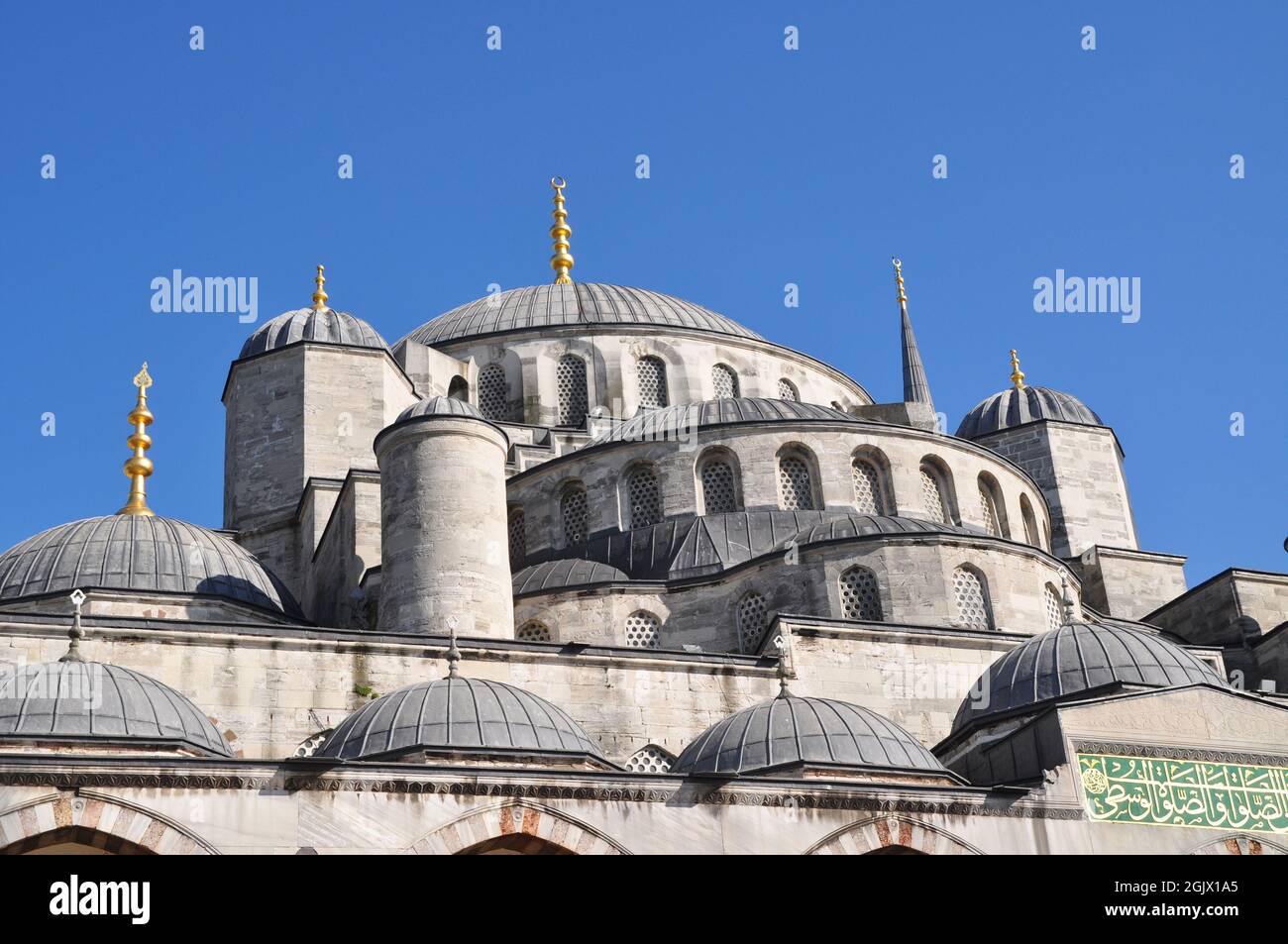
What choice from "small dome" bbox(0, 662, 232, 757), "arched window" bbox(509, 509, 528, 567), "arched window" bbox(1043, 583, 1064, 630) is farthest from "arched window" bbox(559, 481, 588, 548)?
"small dome" bbox(0, 662, 232, 757)

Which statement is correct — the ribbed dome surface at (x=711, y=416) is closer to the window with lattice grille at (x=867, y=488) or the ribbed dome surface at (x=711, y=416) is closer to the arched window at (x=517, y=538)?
the window with lattice grille at (x=867, y=488)

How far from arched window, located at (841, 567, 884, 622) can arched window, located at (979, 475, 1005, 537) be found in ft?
13.0

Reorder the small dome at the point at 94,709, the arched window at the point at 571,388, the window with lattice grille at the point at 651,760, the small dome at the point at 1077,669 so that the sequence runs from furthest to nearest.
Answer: the arched window at the point at 571,388, the window with lattice grille at the point at 651,760, the small dome at the point at 1077,669, the small dome at the point at 94,709

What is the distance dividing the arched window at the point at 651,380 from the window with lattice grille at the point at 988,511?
676cm

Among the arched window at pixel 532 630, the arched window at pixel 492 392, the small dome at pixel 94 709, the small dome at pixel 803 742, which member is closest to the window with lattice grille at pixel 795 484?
the arched window at pixel 532 630

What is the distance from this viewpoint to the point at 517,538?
26.2m

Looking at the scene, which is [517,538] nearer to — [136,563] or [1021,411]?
[136,563]

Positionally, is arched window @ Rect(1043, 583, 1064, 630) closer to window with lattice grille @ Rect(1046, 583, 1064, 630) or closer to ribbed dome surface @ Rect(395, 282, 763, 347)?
window with lattice grille @ Rect(1046, 583, 1064, 630)

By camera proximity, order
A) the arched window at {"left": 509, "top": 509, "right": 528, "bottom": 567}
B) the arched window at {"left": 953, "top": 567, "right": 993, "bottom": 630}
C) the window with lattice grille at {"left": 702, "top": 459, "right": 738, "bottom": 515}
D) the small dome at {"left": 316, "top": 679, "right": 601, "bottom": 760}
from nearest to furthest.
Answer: the small dome at {"left": 316, "top": 679, "right": 601, "bottom": 760}
the arched window at {"left": 953, "top": 567, "right": 993, "bottom": 630}
the window with lattice grille at {"left": 702, "top": 459, "right": 738, "bottom": 515}
the arched window at {"left": 509, "top": 509, "right": 528, "bottom": 567}

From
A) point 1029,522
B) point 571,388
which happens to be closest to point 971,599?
point 1029,522

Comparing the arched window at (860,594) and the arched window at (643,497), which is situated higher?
the arched window at (643,497)

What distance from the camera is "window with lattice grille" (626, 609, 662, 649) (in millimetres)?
22906

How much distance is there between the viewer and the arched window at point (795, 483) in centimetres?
2528
